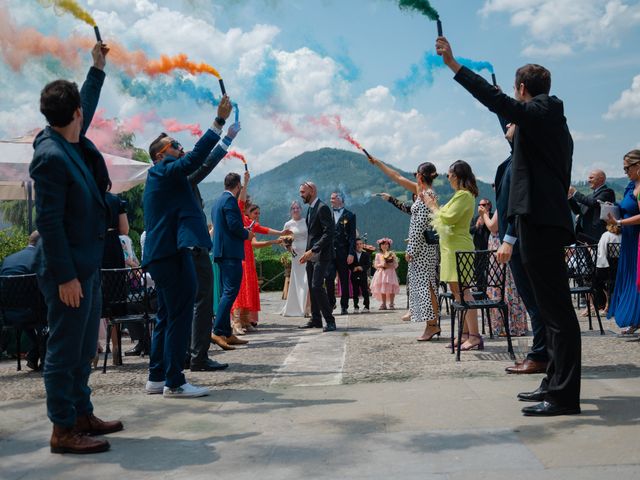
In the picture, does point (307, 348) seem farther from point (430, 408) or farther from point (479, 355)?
point (430, 408)

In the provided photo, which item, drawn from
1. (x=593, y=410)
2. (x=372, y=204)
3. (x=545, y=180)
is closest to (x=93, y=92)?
(x=545, y=180)

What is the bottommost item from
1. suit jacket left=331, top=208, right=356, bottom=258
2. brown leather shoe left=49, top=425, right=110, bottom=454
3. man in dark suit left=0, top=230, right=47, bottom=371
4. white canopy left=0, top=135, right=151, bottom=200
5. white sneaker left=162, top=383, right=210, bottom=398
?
brown leather shoe left=49, top=425, right=110, bottom=454

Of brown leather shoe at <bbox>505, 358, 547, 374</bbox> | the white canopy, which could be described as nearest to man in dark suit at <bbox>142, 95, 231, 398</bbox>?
brown leather shoe at <bbox>505, 358, 547, 374</bbox>

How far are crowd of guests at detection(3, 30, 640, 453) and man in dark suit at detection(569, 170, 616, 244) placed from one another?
49.4 inches

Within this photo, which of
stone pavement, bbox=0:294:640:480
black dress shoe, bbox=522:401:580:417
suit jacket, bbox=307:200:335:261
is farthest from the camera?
suit jacket, bbox=307:200:335:261

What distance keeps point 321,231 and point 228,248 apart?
261 cm

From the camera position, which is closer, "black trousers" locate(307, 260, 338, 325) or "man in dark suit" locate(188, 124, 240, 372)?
"man in dark suit" locate(188, 124, 240, 372)

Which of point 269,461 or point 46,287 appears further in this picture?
point 46,287

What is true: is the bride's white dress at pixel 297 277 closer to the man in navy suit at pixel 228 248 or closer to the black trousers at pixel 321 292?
the black trousers at pixel 321 292

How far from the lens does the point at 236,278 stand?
9.12m

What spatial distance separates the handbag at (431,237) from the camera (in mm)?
9188

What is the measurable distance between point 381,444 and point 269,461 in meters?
0.65

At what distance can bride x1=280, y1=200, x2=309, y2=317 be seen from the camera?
44.5ft

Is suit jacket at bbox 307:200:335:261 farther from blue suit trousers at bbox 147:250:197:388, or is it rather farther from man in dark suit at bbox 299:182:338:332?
blue suit trousers at bbox 147:250:197:388
